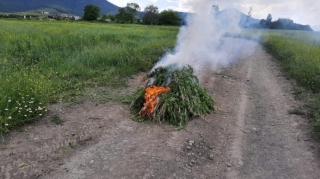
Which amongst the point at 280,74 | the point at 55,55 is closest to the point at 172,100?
the point at 55,55

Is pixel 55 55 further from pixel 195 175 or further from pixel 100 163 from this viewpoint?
pixel 195 175

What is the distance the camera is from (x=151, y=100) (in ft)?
20.1

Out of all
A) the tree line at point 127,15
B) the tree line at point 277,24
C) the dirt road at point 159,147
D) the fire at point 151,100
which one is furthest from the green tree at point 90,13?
the fire at point 151,100

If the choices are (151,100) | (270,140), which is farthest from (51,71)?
(270,140)

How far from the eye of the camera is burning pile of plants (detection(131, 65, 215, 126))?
5941 mm

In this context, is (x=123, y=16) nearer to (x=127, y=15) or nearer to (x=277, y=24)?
(x=127, y=15)

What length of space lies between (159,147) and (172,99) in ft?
4.93

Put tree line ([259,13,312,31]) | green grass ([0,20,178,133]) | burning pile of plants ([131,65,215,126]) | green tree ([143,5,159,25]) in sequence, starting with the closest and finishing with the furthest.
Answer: green grass ([0,20,178,133]), burning pile of plants ([131,65,215,126]), tree line ([259,13,312,31]), green tree ([143,5,159,25])

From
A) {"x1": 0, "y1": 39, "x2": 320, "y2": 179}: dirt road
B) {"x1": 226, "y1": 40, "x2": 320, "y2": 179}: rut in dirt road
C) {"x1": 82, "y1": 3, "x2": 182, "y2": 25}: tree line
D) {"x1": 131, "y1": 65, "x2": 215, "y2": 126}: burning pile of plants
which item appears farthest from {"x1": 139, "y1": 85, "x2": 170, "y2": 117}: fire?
{"x1": 82, "y1": 3, "x2": 182, "y2": 25}: tree line

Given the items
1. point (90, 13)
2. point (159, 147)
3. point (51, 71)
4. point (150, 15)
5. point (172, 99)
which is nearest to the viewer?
point (159, 147)

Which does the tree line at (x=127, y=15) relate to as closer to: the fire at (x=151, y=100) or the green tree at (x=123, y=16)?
the green tree at (x=123, y=16)

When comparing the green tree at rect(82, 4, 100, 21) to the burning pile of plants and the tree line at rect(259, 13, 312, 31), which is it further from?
the burning pile of plants

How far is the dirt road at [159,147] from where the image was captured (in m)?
4.14

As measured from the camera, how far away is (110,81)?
28.3 feet
